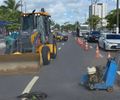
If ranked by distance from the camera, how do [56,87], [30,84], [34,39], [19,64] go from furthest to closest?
[34,39] < [19,64] < [30,84] < [56,87]

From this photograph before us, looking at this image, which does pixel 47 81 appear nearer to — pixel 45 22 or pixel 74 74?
pixel 74 74

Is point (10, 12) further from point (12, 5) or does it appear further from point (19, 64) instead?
point (19, 64)

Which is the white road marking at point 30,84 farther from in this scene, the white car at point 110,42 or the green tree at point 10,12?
the green tree at point 10,12

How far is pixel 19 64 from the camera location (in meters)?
18.8

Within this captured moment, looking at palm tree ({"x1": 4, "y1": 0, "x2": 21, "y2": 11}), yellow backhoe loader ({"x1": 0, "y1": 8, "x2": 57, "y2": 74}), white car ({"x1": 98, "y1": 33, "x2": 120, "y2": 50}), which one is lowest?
white car ({"x1": 98, "y1": 33, "x2": 120, "y2": 50})

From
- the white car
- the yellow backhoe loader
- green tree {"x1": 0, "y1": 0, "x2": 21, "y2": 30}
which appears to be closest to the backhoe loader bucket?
the yellow backhoe loader

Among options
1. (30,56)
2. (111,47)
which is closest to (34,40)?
(30,56)

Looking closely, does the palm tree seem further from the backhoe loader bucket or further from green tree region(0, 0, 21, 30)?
the backhoe loader bucket

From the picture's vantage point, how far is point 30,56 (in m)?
19.0

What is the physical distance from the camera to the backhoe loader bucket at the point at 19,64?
18.7m

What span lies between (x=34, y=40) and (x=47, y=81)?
25.4ft

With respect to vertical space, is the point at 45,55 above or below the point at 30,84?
above

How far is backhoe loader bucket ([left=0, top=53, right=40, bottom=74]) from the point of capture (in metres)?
18.7

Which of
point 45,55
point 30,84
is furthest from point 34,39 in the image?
point 30,84
